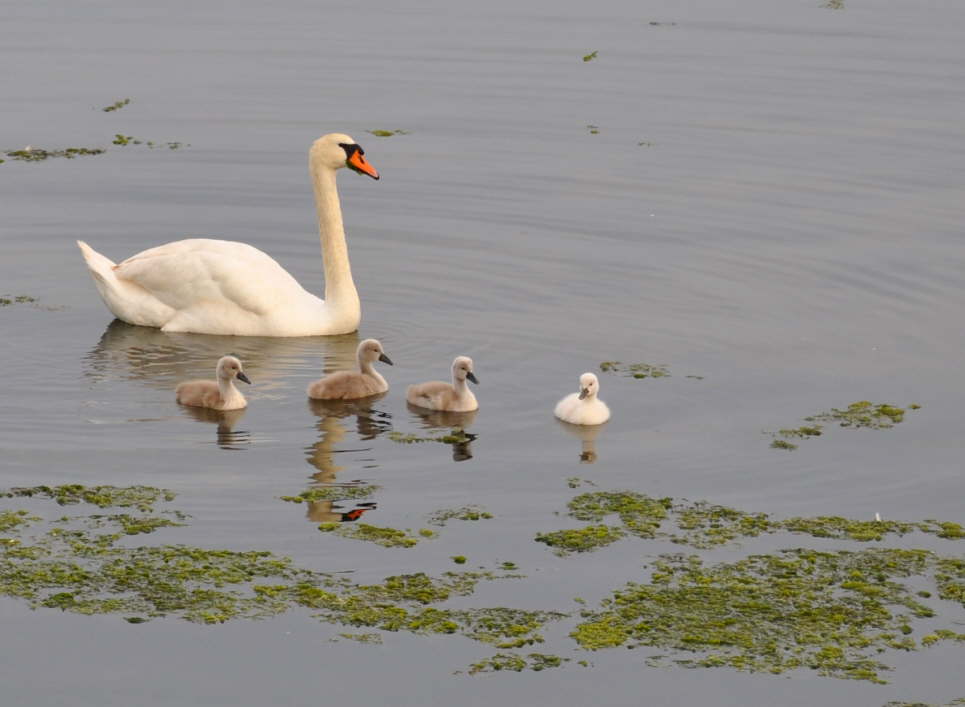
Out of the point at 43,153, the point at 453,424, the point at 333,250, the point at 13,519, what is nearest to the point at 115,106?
the point at 43,153

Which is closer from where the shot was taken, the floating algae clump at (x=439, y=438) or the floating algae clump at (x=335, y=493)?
the floating algae clump at (x=335, y=493)

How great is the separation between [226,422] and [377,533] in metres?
2.80

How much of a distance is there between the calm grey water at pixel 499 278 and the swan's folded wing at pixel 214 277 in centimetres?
38

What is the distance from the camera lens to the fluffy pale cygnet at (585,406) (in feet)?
45.5

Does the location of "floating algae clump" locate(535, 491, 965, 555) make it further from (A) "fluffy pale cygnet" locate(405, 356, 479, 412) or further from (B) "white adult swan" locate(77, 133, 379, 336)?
(B) "white adult swan" locate(77, 133, 379, 336)

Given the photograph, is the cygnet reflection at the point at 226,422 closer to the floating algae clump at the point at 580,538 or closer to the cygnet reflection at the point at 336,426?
the cygnet reflection at the point at 336,426

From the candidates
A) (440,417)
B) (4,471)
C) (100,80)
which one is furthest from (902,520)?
(100,80)

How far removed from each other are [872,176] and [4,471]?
42.2 ft

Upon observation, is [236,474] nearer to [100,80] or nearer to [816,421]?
[816,421]

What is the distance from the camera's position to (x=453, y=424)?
14.0m

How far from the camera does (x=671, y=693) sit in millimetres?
9688

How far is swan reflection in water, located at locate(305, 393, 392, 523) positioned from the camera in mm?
11977

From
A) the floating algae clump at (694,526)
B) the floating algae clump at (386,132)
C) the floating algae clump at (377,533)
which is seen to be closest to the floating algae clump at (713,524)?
the floating algae clump at (694,526)

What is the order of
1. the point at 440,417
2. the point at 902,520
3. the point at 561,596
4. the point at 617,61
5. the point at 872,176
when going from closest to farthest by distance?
the point at 561,596, the point at 902,520, the point at 440,417, the point at 872,176, the point at 617,61
